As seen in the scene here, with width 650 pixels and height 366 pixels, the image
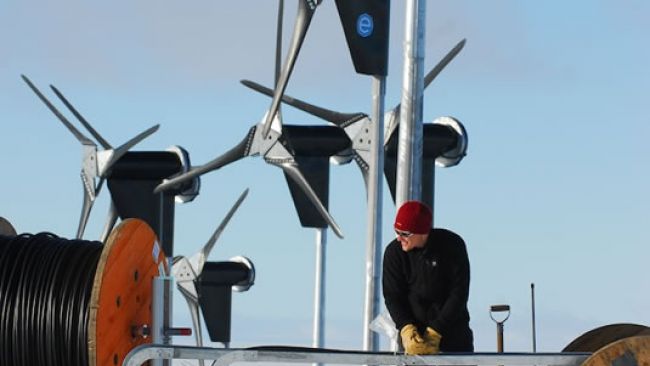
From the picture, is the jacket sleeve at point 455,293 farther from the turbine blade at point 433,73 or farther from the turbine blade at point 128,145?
the turbine blade at point 128,145

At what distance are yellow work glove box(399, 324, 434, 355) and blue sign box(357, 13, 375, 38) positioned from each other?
1369 cm

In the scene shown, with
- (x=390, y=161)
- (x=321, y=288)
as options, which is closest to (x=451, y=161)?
(x=390, y=161)

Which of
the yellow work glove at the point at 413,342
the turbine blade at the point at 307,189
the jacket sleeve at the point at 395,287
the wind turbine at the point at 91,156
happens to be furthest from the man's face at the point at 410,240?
the wind turbine at the point at 91,156

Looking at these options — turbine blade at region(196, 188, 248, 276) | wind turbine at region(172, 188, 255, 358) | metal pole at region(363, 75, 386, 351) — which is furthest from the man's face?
wind turbine at region(172, 188, 255, 358)

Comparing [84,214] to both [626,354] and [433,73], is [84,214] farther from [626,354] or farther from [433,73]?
[626,354]

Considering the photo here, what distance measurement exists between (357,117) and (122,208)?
7.05 metres

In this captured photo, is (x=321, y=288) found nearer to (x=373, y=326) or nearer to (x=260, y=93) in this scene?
(x=260, y=93)

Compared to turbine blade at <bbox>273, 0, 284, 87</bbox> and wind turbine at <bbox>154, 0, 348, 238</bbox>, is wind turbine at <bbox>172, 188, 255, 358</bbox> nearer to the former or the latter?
wind turbine at <bbox>154, 0, 348, 238</bbox>

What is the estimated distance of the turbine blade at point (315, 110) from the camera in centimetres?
2895

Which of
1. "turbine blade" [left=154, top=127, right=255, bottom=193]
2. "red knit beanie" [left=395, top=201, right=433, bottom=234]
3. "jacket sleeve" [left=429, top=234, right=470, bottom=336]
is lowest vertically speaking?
"jacket sleeve" [left=429, top=234, right=470, bottom=336]

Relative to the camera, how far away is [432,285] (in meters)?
11.2

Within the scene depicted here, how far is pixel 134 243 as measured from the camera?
44.0ft

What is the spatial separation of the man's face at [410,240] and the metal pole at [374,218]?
428 inches

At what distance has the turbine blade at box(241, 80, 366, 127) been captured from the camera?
95.0ft
